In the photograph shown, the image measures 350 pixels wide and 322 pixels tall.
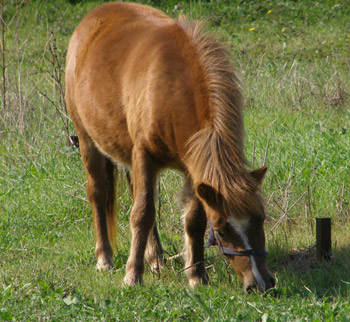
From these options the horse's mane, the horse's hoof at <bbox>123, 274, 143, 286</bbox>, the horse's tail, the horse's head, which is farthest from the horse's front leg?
the horse's tail

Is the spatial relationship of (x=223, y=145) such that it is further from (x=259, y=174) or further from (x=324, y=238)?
(x=324, y=238)

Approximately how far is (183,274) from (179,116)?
4.14 ft

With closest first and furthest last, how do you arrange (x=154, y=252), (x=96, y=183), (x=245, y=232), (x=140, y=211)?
(x=245, y=232)
(x=140, y=211)
(x=154, y=252)
(x=96, y=183)

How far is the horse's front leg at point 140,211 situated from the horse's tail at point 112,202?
3.06 ft

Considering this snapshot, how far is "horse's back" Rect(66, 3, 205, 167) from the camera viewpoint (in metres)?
3.84

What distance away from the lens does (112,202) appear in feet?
16.9

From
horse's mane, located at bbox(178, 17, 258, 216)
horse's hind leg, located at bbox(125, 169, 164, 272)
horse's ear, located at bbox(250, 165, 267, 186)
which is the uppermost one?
horse's mane, located at bbox(178, 17, 258, 216)

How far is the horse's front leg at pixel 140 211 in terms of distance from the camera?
13.3 ft

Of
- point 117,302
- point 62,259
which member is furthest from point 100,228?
point 117,302

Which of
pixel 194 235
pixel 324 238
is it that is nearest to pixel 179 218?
pixel 194 235

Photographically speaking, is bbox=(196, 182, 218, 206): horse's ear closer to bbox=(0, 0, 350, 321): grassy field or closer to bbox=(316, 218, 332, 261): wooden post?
bbox=(0, 0, 350, 321): grassy field

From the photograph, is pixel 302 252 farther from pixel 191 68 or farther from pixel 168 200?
pixel 191 68

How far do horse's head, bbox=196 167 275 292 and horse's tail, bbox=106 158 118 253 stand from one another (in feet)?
5.70

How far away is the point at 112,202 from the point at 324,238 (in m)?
1.87
